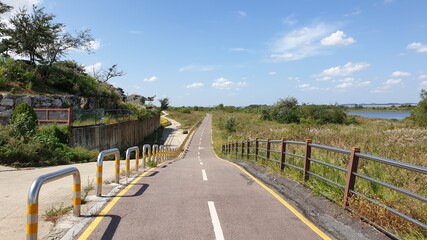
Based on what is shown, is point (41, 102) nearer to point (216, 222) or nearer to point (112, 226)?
point (112, 226)

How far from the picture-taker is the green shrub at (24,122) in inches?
745


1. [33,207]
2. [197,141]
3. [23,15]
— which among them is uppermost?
[23,15]

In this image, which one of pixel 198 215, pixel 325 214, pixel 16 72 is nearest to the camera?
pixel 198 215

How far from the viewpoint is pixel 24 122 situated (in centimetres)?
1945

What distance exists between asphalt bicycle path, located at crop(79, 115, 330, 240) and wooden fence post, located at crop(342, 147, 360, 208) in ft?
3.35

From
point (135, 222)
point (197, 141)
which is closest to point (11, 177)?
point (135, 222)

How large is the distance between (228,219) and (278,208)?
1524 mm

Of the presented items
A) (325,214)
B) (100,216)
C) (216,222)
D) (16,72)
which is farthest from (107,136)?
(325,214)

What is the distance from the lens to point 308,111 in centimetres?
10225

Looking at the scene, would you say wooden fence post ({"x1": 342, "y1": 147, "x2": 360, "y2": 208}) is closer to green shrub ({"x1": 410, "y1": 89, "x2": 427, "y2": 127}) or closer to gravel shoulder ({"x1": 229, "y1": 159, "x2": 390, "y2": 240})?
gravel shoulder ({"x1": 229, "y1": 159, "x2": 390, "y2": 240})

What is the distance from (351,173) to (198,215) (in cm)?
308

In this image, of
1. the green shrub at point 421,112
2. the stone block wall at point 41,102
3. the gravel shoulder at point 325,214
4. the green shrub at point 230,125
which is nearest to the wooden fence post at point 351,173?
the gravel shoulder at point 325,214

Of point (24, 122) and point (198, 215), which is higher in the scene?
point (24, 122)

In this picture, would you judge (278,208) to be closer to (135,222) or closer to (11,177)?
(135,222)
